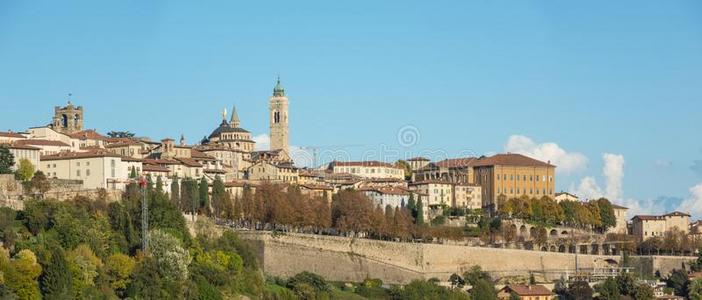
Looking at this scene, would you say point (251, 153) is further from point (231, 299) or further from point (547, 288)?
point (231, 299)

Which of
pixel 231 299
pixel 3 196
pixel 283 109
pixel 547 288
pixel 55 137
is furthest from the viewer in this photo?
pixel 283 109

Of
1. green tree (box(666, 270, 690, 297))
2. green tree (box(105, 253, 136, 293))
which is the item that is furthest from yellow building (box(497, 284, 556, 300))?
green tree (box(105, 253, 136, 293))

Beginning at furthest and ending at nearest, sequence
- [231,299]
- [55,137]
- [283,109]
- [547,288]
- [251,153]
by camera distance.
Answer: [283,109], [251,153], [55,137], [547,288], [231,299]

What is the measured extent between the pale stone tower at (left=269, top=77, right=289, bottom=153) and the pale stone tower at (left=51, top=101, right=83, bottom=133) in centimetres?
1734

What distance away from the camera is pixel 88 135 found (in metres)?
80.7

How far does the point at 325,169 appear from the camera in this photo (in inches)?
3812

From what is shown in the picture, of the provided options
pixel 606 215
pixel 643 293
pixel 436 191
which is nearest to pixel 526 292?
pixel 643 293

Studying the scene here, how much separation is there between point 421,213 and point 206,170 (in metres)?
10.7

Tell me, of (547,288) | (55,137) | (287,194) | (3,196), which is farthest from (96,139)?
(547,288)

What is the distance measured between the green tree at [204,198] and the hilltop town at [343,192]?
0.06m

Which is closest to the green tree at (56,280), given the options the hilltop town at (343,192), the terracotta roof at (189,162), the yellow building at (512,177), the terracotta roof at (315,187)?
the hilltop town at (343,192)

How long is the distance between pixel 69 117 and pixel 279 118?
2034 centimetres

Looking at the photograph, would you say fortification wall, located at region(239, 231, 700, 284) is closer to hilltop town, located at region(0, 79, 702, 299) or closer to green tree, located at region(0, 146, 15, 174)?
hilltop town, located at region(0, 79, 702, 299)

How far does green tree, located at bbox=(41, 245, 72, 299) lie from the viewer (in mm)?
51875
